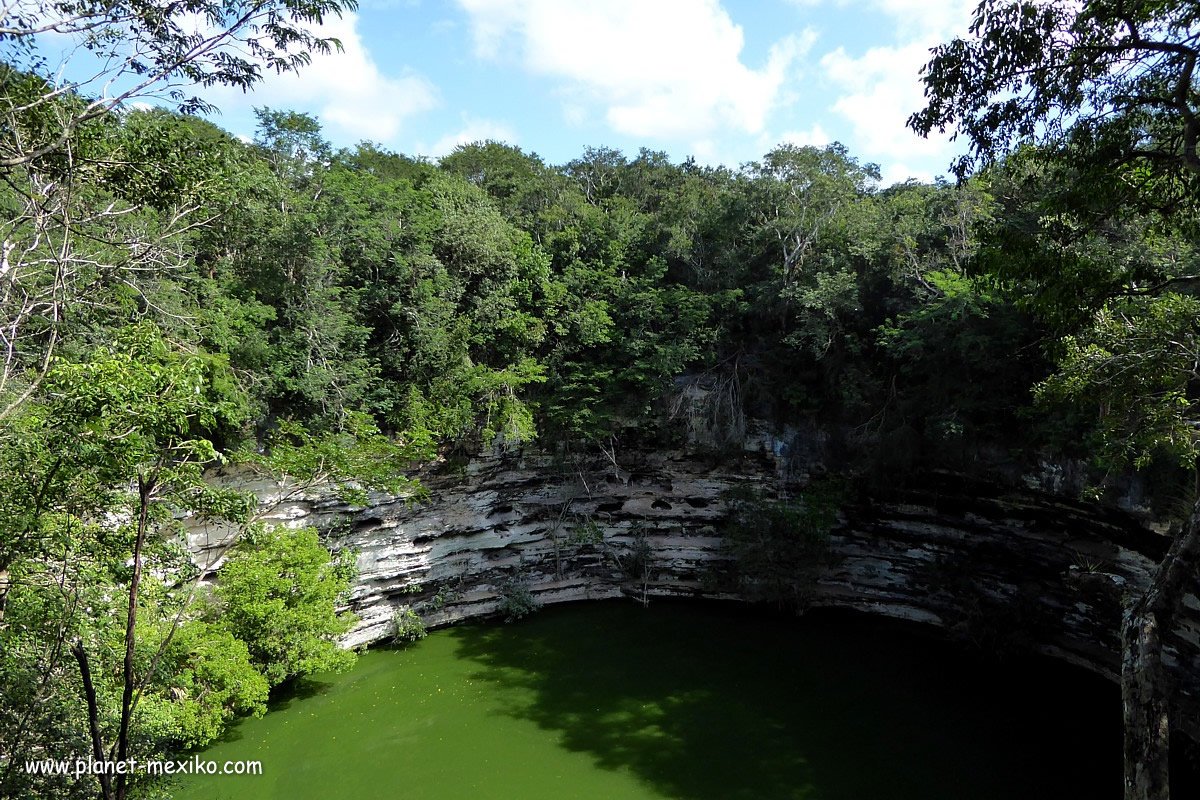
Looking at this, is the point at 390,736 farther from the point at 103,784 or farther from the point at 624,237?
the point at 624,237

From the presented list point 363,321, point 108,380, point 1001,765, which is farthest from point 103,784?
point 1001,765

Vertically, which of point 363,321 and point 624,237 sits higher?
point 624,237

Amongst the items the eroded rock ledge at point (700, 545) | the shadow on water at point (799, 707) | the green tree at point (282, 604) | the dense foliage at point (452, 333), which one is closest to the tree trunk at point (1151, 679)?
the dense foliage at point (452, 333)

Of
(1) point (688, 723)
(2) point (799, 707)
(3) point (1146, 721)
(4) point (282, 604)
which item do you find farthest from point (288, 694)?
(3) point (1146, 721)

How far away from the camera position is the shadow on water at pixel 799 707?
25.5 feet

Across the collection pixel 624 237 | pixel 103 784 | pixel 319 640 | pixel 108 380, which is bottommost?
pixel 319 640

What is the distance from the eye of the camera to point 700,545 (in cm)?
1298

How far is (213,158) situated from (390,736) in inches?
296

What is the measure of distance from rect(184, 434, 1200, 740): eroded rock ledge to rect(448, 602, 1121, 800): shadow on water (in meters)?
0.65

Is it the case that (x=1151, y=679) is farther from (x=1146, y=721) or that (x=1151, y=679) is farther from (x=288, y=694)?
(x=288, y=694)

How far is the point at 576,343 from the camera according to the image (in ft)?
→ 42.4

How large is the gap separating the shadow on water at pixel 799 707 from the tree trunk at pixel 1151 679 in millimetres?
4356

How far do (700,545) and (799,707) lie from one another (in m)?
4.13

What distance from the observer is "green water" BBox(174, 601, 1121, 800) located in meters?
Result: 7.71
